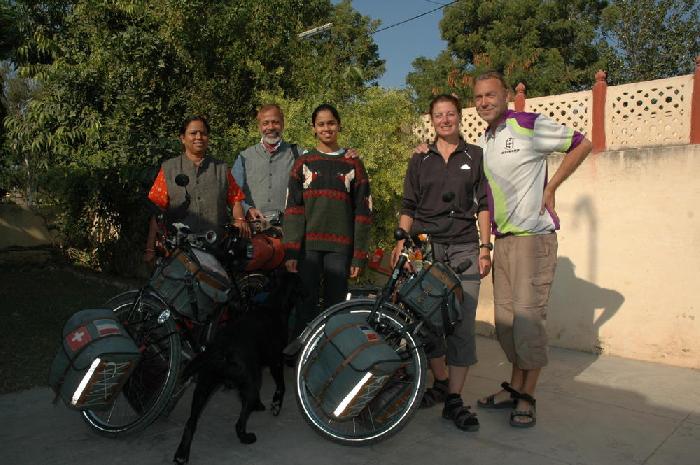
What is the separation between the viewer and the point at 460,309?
10.2 feet

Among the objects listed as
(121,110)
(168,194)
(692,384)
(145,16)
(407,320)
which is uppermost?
(145,16)

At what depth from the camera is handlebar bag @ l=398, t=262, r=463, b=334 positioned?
10.0 feet

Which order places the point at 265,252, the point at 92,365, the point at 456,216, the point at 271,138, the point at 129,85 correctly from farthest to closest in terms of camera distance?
the point at 129,85, the point at 271,138, the point at 265,252, the point at 456,216, the point at 92,365

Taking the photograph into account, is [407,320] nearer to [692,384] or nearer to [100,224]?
[692,384]

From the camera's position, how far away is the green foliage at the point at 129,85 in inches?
314

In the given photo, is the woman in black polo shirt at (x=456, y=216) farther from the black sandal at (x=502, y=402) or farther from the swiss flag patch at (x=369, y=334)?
the swiss flag patch at (x=369, y=334)

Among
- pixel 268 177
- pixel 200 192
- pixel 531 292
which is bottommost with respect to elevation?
pixel 531 292

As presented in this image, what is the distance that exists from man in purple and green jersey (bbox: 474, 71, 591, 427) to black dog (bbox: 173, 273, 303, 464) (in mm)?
1420

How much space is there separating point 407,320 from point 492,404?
3.37 feet

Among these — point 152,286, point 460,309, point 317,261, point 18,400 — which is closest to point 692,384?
point 460,309

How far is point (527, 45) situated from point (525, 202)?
19223 mm

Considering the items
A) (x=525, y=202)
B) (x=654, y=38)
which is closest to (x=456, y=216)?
(x=525, y=202)

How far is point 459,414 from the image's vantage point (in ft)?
11.0

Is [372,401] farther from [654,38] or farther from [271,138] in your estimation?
[654,38]
